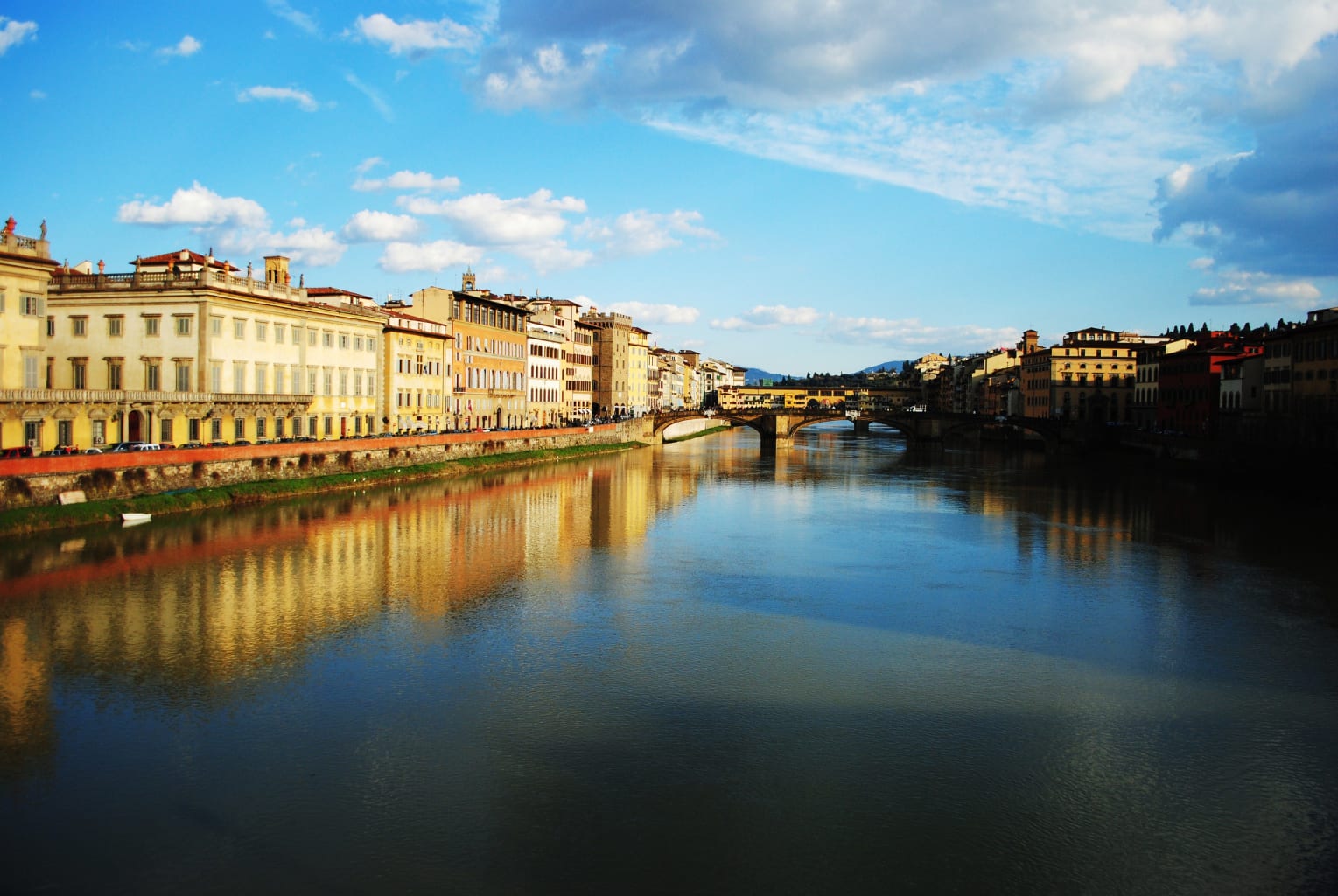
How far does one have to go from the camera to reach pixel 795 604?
2175cm

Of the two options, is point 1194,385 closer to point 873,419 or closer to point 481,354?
point 873,419

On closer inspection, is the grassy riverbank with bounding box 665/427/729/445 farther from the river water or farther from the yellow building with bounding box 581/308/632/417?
the river water

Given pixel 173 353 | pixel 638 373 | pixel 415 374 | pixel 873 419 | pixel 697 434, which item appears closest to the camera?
pixel 173 353

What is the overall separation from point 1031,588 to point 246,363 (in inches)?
1217

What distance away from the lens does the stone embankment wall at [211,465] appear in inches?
1078

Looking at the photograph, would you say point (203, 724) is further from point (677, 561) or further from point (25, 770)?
point (677, 561)

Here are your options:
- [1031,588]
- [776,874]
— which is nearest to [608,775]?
[776,874]

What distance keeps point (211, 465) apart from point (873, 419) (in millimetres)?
71093

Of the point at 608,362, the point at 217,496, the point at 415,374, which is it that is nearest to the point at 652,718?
the point at 217,496

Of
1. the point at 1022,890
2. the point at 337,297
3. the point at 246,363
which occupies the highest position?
the point at 337,297

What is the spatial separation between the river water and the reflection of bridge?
55908mm

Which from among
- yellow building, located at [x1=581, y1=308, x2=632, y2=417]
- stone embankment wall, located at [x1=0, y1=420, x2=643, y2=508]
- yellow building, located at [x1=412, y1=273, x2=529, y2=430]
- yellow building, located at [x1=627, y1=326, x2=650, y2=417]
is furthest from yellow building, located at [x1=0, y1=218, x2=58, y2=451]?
yellow building, located at [x1=627, y1=326, x2=650, y2=417]

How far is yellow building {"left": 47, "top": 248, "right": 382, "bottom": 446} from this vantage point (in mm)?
35250

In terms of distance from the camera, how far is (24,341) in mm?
30125
